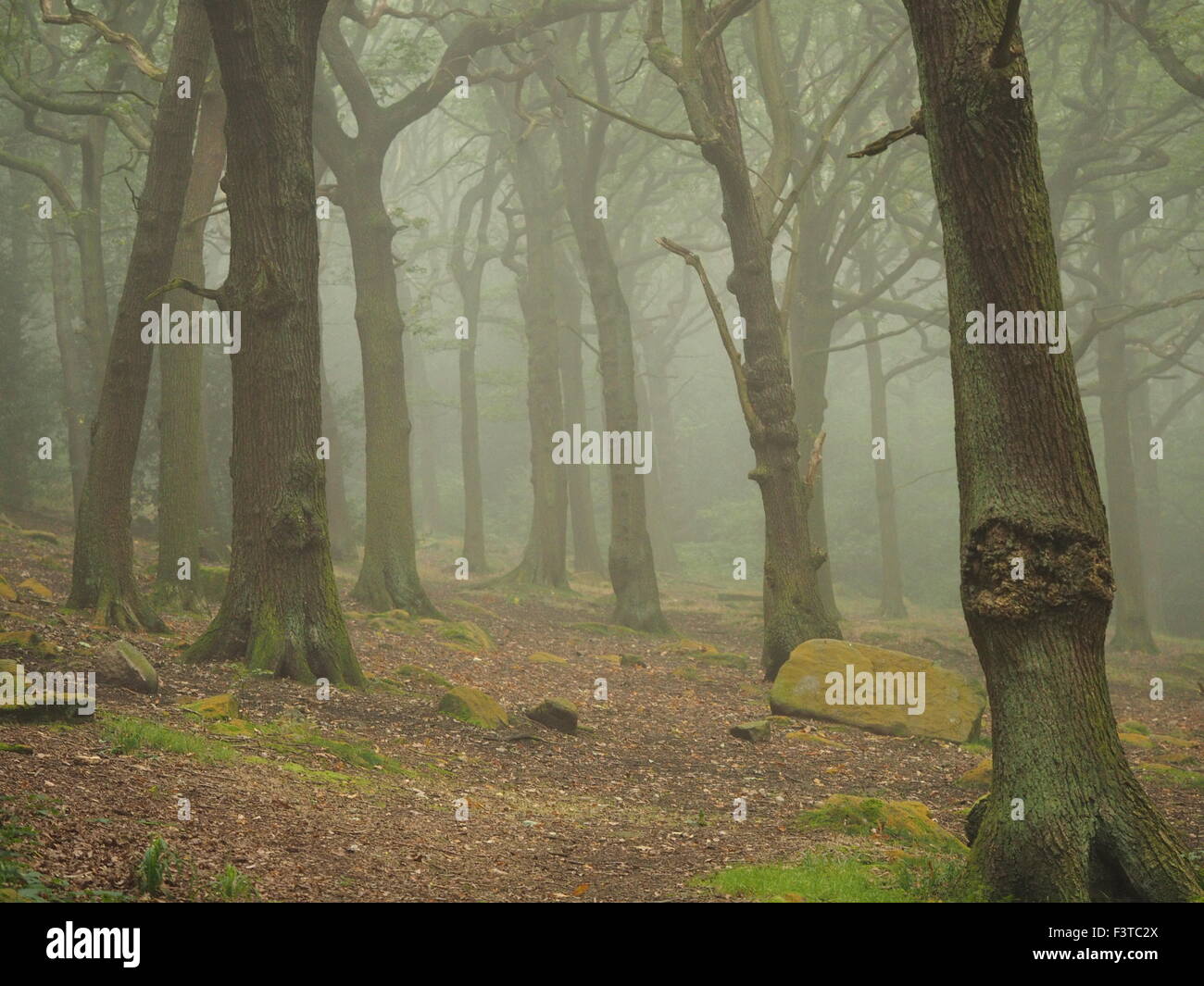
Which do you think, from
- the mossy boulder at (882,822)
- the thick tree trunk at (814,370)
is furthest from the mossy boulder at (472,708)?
the thick tree trunk at (814,370)

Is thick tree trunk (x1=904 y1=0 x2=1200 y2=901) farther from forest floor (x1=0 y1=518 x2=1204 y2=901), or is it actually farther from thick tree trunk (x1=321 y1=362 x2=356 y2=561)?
thick tree trunk (x1=321 y1=362 x2=356 y2=561)

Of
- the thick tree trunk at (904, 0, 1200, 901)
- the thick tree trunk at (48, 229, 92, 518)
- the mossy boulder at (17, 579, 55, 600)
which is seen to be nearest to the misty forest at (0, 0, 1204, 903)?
the thick tree trunk at (904, 0, 1200, 901)

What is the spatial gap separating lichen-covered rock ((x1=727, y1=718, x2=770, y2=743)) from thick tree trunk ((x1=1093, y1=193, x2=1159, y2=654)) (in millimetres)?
11835

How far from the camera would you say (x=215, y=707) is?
8.08 meters

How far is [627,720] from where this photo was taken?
36.7ft

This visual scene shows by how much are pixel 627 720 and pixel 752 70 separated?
16493 mm

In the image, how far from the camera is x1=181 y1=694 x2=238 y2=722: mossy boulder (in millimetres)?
7977

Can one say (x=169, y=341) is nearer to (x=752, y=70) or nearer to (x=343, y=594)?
(x=343, y=594)

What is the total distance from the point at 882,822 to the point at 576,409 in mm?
19339

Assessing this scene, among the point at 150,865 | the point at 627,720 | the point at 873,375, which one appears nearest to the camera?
the point at 150,865

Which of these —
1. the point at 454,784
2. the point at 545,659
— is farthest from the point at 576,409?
the point at 454,784

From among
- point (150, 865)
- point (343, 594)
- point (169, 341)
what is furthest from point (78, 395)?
point (150, 865)

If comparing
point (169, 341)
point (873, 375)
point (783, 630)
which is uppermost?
point (873, 375)

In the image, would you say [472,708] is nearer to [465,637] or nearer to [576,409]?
[465,637]
